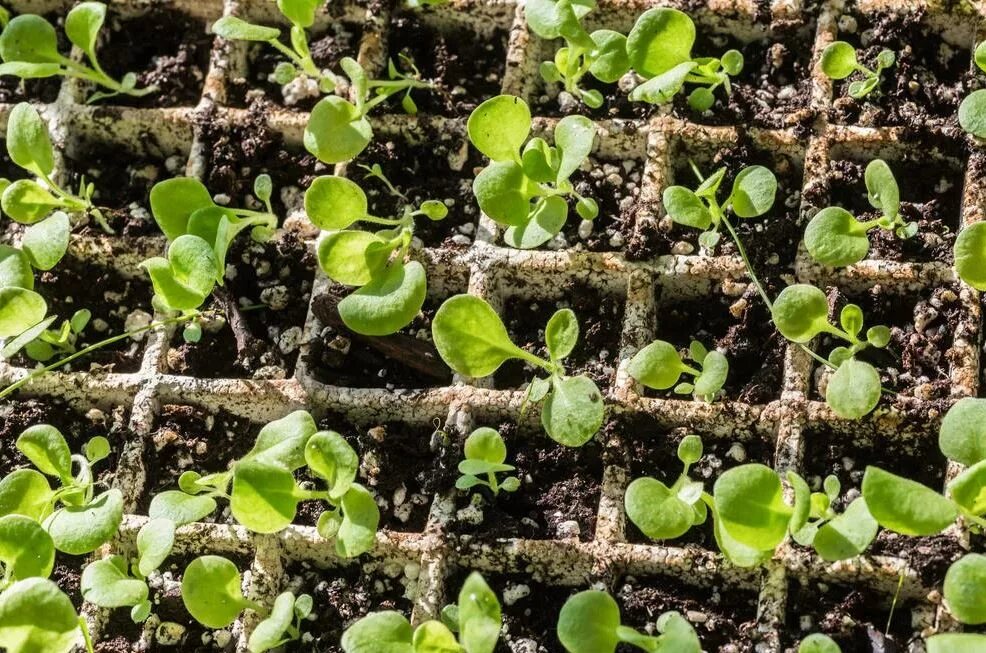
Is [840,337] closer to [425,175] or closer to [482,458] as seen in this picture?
[482,458]

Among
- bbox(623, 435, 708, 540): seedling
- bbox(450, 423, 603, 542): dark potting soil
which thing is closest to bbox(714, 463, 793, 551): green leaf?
bbox(623, 435, 708, 540): seedling

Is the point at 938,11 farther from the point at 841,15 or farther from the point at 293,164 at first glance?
the point at 293,164

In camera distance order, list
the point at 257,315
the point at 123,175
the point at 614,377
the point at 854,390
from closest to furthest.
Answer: the point at 854,390
the point at 614,377
the point at 257,315
the point at 123,175

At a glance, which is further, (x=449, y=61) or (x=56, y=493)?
(x=449, y=61)

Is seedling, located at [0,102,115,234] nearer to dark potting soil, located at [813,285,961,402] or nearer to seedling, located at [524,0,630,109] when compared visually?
seedling, located at [524,0,630,109]

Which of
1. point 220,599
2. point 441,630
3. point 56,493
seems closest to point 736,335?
point 441,630

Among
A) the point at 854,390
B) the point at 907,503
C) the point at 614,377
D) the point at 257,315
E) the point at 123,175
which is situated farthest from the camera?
the point at 123,175

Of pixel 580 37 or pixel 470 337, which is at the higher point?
pixel 580 37
